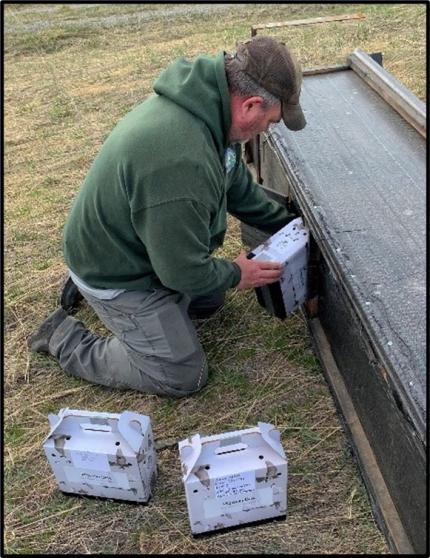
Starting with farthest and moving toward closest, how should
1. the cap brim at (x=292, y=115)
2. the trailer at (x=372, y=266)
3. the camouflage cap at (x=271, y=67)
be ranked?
the cap brim at (x=292, y=115) < the camouflage cap at (x=271, y=67) < the trailer at (x=372, y=266)

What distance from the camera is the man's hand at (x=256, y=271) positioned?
94.7 inches

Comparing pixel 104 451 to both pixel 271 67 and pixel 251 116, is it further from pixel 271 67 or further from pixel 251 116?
pixel 271 67

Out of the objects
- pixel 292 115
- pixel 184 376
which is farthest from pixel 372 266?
pixel 184 376

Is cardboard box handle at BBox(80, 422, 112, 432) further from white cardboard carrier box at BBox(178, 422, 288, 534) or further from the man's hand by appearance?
the man's hand

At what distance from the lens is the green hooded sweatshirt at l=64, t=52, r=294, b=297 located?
2027mm

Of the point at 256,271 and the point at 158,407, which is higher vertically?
the point at 256,271

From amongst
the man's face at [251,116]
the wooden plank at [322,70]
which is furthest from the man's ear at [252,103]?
the wooden plank at [322,70]

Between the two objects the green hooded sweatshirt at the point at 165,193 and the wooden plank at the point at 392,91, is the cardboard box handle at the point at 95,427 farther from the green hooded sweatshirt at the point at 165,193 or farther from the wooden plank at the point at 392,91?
the wooden plank at the point at 392,91

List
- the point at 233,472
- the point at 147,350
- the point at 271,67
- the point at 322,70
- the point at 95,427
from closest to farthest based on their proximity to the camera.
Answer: the point at 233,472
the point at 271,67
the point at 95,427
the point at 147,350
the point at 322,70

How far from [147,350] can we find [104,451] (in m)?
0.57

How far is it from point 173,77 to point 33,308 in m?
1.63

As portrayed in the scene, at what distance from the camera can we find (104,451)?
202cm

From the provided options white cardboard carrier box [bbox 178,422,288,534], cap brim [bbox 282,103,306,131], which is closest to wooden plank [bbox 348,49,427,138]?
cap brim [bbox 282,103,306,131]

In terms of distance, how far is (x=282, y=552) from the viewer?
199 cm
